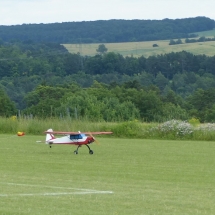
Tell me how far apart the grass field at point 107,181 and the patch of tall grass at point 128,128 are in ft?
22.2

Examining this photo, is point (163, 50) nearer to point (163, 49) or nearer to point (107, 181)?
point (163, 49)

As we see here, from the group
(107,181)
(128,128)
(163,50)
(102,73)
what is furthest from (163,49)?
(107,181)

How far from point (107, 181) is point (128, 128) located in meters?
20.0

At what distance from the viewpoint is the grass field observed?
430 inches

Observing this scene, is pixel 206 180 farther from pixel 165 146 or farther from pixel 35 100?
pixel 35 100

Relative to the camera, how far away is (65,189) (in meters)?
13.2

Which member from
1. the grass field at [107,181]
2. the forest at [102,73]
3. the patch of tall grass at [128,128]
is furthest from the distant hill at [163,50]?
the grass field at [107,181]

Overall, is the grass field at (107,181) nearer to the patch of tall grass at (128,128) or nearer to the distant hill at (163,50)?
the patch of tall grass at (128,128)

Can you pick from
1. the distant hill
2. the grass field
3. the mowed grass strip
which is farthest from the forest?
the grass field

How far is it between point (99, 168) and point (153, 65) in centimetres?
15358

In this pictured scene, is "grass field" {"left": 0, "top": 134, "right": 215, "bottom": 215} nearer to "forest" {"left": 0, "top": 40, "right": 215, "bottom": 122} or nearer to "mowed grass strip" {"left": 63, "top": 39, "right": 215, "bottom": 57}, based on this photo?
"forest" {"left": 0, "top": 40, "right": 215, "bottom": 122}

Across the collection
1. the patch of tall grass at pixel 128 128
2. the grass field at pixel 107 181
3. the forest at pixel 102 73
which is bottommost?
the forest at pixel 102 73

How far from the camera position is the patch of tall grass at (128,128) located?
33719mm

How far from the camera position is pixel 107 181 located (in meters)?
15.1
